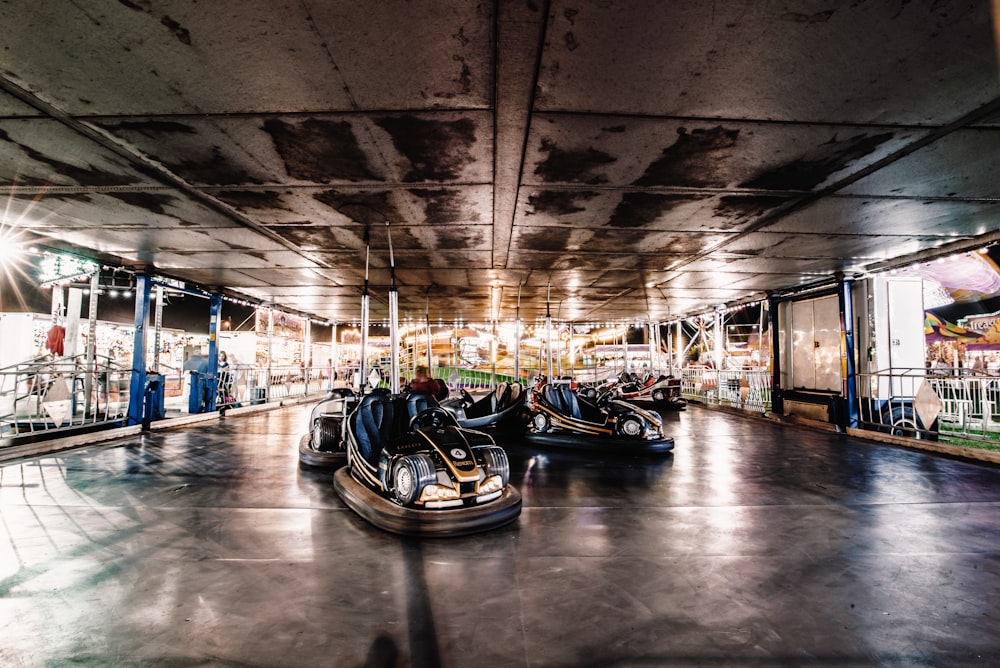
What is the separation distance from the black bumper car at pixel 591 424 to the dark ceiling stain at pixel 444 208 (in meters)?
2.98

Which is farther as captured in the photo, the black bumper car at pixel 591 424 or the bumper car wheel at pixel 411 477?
the black bumper car at pixel 591 424

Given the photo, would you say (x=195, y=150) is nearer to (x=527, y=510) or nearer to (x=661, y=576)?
(x=527, y=510)

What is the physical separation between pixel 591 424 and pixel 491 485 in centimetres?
320

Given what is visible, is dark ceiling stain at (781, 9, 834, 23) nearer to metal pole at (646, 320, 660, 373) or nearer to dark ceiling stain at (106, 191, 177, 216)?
dark ceiling stain at (106, 191, 177, 216)

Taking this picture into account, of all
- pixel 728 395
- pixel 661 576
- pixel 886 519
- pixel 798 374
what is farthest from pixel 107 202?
pixel 728 395

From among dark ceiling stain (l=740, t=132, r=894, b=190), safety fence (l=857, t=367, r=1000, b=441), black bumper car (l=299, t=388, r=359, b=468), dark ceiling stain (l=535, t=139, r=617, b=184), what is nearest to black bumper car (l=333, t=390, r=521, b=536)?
black bumper car (l=299, t=388, r=359, b=468)

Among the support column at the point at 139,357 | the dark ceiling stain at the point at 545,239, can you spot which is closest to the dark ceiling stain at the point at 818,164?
the dark ceiling stain at the point at 545,239

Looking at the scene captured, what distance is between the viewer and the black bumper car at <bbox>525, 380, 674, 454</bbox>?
5801mm

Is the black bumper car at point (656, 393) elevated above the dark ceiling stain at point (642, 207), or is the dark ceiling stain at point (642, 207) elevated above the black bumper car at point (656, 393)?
the dark ceiling stain at point (642, 207)

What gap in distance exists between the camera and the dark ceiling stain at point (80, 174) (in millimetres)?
3247

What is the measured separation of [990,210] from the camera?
4391 millimetres

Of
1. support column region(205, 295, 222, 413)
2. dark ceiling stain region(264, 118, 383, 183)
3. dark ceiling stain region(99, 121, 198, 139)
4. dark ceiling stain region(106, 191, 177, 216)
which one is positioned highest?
dark ceiling stain region(106, 191, 177, 216)

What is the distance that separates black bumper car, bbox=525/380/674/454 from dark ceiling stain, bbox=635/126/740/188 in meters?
3.24

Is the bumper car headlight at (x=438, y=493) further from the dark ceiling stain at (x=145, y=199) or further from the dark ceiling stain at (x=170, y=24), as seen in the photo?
the dark ceiling stain at (x=145, y=199)
